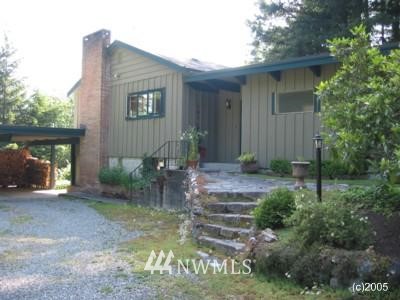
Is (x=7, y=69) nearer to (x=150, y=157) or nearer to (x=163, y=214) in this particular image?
(x=150, y=157)

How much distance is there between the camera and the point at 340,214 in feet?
15.2

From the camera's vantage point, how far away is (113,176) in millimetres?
15594

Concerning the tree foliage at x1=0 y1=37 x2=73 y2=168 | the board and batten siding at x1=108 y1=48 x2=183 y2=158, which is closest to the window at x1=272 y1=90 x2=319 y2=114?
the board and batten siding at x1=108 y1=48 x2=183 y2=158

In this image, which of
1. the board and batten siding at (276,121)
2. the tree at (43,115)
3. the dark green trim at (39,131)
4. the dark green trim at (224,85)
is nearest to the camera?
the board and batten siding at (276,121)

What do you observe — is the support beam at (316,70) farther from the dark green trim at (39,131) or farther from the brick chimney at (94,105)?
the dark green trim at (39,131)

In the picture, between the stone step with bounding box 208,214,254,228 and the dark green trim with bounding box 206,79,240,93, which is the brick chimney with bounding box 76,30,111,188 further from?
the stone step with bounding box 208,214,254,228

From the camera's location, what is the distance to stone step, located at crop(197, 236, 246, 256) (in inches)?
227

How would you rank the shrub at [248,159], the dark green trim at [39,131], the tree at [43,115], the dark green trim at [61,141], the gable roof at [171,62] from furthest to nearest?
the tree at [43,115] < the dark green trim at [61,141] < the dark green trim at [39,131] < the gable roof at [171,62] < the shrub at [248,159]

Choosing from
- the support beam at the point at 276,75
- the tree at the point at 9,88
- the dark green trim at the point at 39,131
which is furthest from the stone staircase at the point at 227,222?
the tree at the point at 9,88

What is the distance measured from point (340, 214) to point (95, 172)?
13.7 meters

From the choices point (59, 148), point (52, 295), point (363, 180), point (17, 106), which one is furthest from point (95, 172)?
point (17, 106)

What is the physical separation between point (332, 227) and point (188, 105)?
9828 mm

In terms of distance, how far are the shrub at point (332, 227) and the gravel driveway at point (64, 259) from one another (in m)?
1.91

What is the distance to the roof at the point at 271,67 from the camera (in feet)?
32.9
